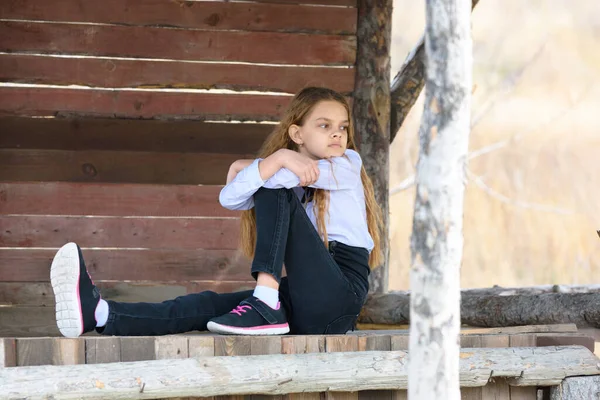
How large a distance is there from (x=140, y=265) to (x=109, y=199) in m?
0.49

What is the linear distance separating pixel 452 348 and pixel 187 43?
14.6ft

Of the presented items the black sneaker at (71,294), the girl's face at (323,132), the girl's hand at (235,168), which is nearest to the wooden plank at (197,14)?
the girl's face at (323,132)

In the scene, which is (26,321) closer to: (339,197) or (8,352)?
(339,197)

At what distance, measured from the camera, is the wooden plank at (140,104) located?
669cm

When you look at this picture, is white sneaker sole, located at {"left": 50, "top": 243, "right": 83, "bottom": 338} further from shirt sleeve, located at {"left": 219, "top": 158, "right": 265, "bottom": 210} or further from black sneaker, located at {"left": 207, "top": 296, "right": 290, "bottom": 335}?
shirt sleeve, located at {"left": 219, "top": 158, "right": 265, "bottom": 210}

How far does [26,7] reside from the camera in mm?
6680

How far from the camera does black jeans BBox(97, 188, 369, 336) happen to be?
3.78 m

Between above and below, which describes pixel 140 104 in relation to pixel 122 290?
above

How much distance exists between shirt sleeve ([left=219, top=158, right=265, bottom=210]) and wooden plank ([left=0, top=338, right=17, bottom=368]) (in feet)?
3.48

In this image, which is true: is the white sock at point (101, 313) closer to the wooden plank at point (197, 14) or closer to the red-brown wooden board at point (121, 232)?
the red-brown wooden board at point (121, 232)

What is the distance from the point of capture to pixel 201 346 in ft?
11.6

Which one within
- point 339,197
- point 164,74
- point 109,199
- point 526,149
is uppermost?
point 526,149

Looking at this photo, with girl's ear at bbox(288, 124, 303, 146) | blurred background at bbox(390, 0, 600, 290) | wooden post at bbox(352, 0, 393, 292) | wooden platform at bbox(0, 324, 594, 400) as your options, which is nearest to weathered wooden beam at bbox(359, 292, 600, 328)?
wooden post at bbox(352, 0, 393, 292)

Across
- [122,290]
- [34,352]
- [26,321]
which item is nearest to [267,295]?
[34,352]
